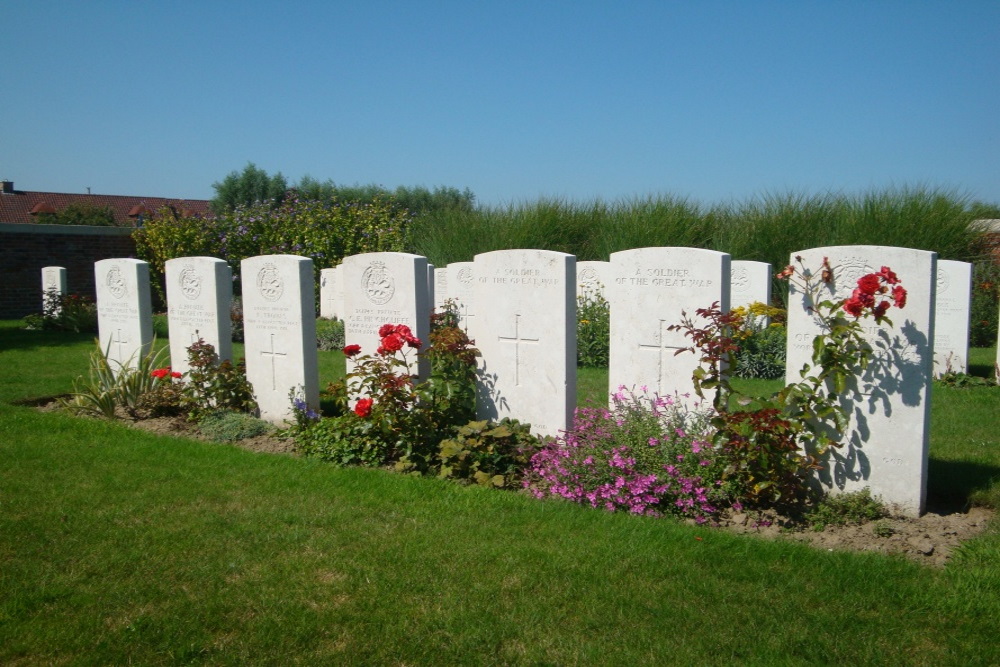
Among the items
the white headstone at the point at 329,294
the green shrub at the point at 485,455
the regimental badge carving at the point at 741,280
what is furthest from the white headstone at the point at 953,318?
the white headstone at the point at 329,294

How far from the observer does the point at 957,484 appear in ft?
17.6

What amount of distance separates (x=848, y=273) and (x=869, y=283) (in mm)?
356

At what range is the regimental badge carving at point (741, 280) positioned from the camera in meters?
11.5

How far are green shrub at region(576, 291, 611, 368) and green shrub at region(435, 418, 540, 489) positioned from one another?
18.0ft

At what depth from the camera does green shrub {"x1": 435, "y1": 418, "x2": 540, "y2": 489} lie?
5.72 meters

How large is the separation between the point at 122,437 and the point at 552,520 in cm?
432

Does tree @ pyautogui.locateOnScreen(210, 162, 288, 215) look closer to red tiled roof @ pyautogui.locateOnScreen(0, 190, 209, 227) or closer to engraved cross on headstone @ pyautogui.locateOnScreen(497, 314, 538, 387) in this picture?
red tiled roof @ pyautogui.locateOnScreen(0, 190, 209, 227)

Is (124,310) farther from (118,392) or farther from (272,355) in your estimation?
(272,355)

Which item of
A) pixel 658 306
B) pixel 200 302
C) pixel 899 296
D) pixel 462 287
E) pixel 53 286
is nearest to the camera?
pixel 899 296

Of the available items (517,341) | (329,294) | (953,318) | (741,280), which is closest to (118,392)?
(517,341)

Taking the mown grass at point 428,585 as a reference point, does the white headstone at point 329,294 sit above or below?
above

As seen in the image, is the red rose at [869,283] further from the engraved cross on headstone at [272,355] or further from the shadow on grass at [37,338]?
the shadow on grass at [37,338]

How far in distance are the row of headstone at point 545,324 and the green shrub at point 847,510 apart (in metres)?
0.10

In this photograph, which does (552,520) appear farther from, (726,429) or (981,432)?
(981,432)
